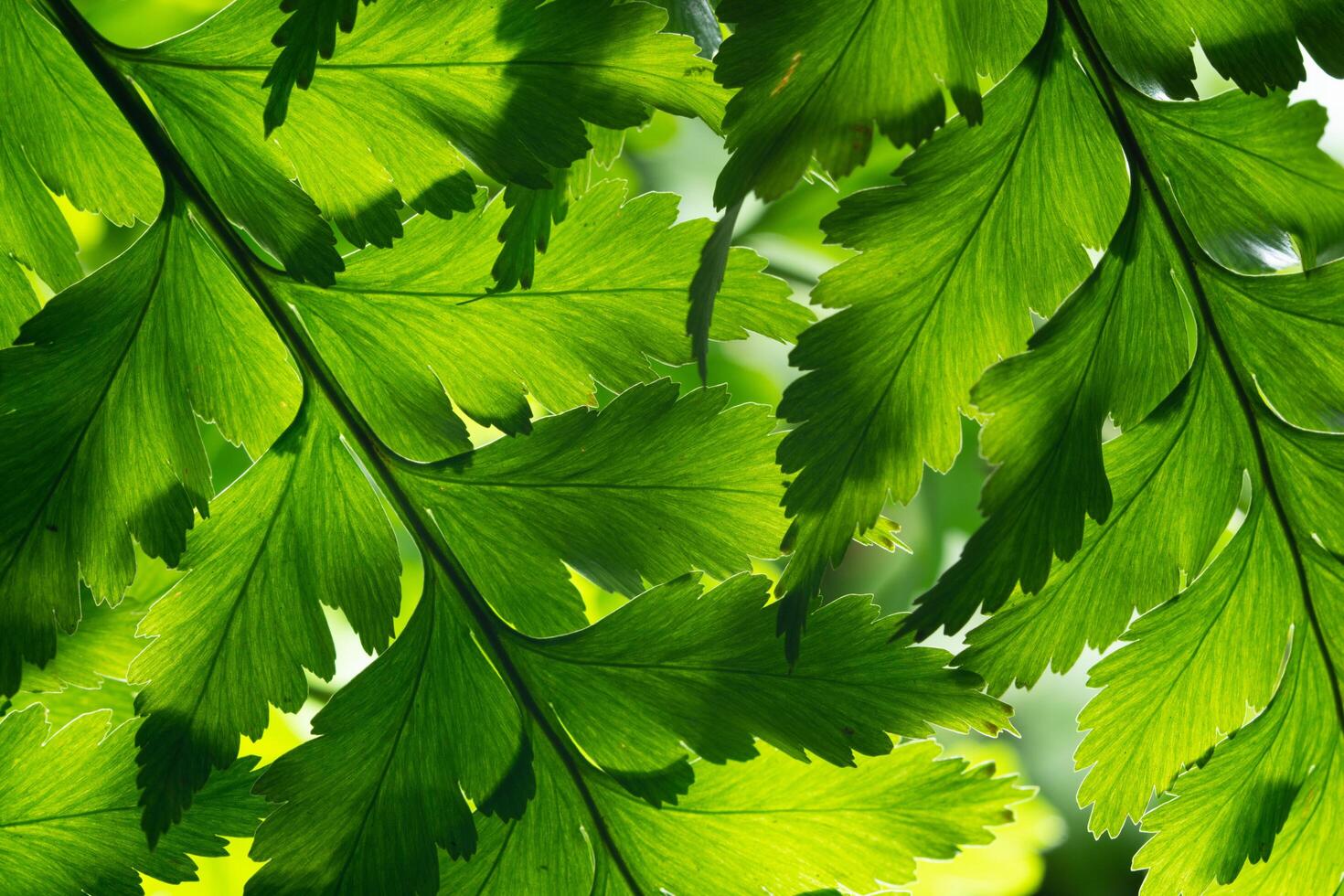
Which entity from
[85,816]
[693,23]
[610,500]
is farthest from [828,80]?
[85,816]

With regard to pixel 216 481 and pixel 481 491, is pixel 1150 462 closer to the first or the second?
pixel 481 491

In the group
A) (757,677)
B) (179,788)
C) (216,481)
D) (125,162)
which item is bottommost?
(179,788)

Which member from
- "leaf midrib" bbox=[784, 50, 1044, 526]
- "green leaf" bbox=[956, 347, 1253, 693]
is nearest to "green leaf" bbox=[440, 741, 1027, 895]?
"green leaf" bbox=[956, 347, 1253, 693]

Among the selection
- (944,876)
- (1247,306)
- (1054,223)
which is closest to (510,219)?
(1054,223)

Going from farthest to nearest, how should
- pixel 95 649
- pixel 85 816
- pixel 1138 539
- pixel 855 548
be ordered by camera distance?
pixel 855 548 < pixel 95 649 < pixel 85 816 < pixel 1138 539

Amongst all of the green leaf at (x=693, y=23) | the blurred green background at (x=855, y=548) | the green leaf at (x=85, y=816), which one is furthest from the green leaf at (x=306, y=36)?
the blurred green background at (x=855, y=548)

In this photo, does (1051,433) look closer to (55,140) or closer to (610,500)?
(610,500)
